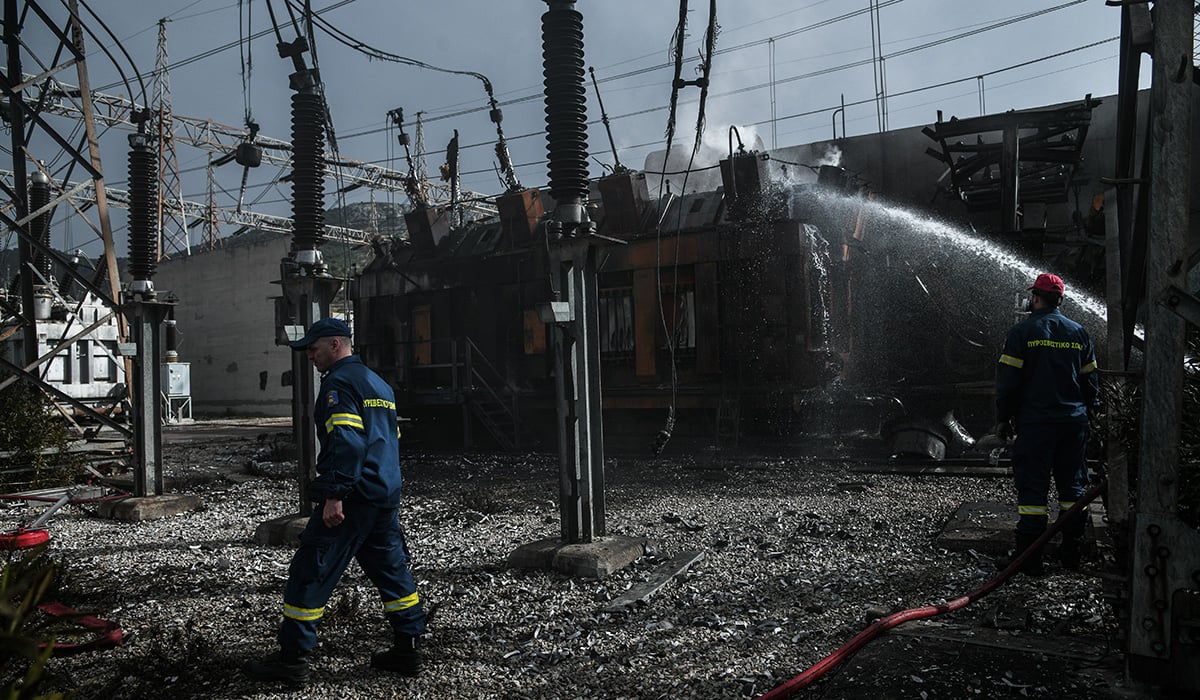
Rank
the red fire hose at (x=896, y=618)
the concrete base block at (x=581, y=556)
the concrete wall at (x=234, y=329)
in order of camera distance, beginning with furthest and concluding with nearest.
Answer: the concrete wall at (x=234, y=329), the concrete base block at (x=581, y=556), the red fire hose at (x=896, y=618)

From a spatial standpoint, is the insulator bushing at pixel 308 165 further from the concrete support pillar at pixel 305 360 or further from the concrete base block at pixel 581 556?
the concrete base block at pixel 581 556

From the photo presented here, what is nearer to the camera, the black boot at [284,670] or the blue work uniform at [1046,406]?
the black boot at [284,670]

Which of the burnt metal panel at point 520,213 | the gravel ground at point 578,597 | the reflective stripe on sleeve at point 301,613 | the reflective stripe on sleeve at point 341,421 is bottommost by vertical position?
the gravel ground at point 578,597

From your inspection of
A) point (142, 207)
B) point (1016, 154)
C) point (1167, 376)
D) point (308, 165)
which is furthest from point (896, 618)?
point (142, 207)

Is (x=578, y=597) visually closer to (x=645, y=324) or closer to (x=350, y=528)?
(x=350, y=528)

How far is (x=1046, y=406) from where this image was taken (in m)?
4.77

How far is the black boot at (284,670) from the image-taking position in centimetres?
342

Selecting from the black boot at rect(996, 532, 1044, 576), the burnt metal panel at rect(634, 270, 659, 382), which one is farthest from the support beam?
the burnt metal panel at rect(634, 270, 659, 382)

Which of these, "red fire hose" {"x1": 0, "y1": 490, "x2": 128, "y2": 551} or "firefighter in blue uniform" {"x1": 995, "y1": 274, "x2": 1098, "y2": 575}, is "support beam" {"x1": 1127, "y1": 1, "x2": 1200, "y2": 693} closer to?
"firefighter in blue uniform" {"x1": 995, "y1": 274, "x2": 1098, "y2": 575}

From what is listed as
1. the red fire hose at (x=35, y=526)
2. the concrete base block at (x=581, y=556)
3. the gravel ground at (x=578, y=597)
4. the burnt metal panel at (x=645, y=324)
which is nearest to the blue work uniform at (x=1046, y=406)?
→ the gravel ground at (x=578, y=597)

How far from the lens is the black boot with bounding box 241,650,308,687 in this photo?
3.42 m

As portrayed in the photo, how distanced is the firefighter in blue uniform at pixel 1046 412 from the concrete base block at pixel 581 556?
2.45 m

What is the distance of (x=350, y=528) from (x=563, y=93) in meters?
3.43

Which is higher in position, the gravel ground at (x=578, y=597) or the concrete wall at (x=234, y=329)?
the concrete wall at (x=234, y=329)
